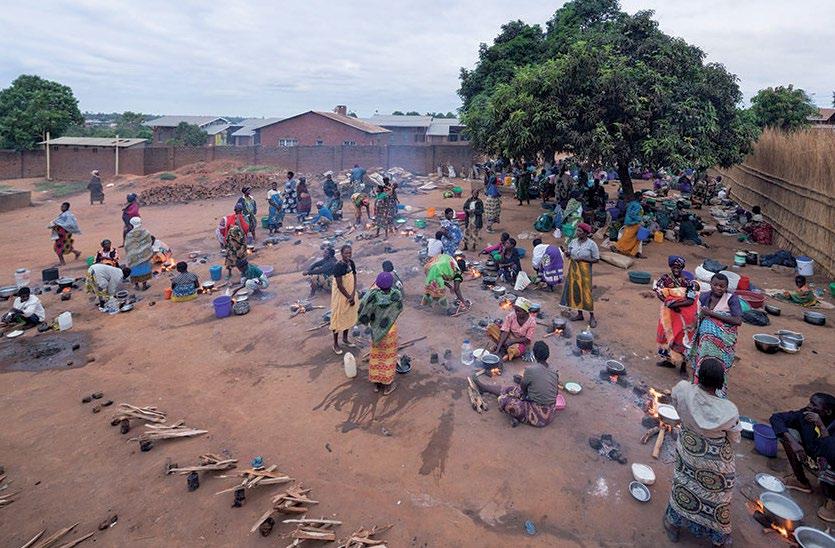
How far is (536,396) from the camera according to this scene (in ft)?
17.0

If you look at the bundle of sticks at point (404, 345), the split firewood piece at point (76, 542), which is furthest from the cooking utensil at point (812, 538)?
the split firewood piece at point (76, 542)

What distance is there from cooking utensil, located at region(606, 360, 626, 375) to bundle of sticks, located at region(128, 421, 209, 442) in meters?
5.17

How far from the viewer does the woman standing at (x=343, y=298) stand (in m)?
6.82

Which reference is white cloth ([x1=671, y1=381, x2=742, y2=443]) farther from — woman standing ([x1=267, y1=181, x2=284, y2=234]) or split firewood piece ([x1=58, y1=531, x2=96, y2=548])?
woman standing ([x1=267, y1=181, x2=284, y2=234])

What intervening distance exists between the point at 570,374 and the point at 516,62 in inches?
782

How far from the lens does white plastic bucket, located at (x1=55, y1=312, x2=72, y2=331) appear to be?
320 inches

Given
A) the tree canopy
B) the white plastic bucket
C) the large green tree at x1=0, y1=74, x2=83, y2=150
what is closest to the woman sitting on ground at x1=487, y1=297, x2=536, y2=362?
the tree canopy

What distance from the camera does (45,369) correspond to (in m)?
6.95

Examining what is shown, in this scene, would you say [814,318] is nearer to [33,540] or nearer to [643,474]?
[643,474]

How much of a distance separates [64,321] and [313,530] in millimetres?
6977

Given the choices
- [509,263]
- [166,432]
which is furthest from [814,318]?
[166,432]

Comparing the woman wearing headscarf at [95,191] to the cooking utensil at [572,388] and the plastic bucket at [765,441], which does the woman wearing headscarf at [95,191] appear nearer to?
the cooking utensil at [572,388]

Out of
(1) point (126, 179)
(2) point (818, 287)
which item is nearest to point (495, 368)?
(2) point (818, 287)

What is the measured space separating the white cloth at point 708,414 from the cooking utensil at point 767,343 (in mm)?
4624
